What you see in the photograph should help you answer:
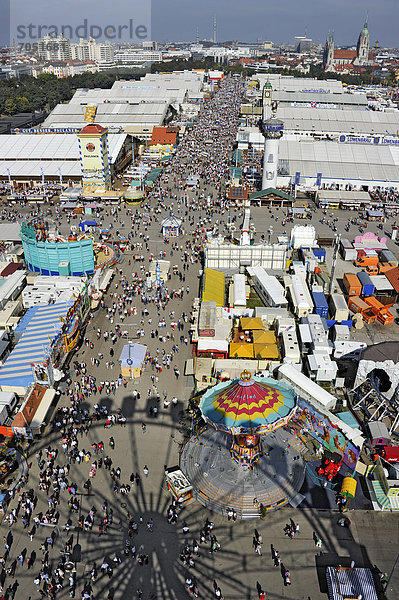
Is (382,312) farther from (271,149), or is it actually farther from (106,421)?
(271,149)

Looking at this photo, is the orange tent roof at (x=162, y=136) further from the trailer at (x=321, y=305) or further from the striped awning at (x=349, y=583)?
the striped awning at (x=349, y=583)

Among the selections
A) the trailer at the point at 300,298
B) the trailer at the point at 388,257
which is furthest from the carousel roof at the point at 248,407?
the trailer at the point at 388,257

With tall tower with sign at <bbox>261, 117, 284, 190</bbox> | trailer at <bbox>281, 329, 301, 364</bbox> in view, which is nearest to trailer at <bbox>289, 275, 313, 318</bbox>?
trailer at <bbox>281, 329, 301, 364</bbox>

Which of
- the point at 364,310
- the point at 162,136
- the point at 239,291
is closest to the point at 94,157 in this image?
the point at 162,136

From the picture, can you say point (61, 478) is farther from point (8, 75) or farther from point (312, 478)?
point (8, 75)

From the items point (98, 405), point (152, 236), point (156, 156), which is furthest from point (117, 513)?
point (156, 156)

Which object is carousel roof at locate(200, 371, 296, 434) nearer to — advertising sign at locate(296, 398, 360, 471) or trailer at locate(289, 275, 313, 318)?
advertising sign at locate(296, 398, 360, 471)
